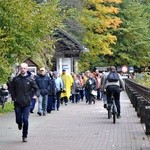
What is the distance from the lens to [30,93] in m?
13.3

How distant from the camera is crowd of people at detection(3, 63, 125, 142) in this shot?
1319 centimetres

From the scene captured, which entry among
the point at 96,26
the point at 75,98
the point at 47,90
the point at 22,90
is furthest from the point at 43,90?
the point at 96,26

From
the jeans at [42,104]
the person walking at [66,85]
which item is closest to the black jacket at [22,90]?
the jeans at [42,104]

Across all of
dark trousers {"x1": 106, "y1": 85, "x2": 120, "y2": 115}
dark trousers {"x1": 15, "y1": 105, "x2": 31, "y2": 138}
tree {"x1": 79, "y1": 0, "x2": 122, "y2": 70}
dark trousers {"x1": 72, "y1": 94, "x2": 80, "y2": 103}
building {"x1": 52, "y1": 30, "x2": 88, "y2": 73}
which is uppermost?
tree {"x1": 79, "y1": 0, "x2": 122, "y2": 70}

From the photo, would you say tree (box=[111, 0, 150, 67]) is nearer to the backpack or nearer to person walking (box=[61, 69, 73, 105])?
person walking (box=[61, 69, 73, 105])

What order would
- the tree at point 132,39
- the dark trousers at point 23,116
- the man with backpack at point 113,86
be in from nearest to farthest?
the dark trousers at point 23,116, the man with backpack at point 113,86, the tree at point 132,39

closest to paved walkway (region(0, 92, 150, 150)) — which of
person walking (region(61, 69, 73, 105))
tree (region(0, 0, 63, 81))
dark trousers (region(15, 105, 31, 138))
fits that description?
dark trousers (region(15, 105, 31, 138))

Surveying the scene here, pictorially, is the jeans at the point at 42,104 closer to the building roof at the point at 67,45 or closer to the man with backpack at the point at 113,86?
the man with backpack at the point at 113,86

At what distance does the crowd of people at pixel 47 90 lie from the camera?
1319 cm

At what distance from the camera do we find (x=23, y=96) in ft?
43.2

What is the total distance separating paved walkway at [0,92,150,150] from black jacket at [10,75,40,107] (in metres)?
0.96

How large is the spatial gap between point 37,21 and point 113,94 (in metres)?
5.86

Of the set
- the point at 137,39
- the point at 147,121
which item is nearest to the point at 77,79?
the point at 147,121

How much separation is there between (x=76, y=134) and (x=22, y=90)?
2337mm
